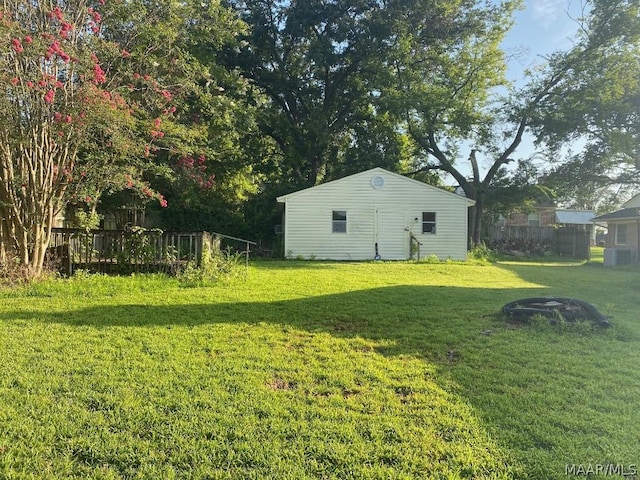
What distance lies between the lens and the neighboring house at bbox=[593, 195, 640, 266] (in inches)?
728

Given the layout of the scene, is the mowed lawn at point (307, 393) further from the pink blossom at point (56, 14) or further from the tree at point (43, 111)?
the pink blossom at point (56, 14)

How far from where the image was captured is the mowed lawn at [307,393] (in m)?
2.41

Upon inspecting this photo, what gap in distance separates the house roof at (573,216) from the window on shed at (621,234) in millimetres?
21409

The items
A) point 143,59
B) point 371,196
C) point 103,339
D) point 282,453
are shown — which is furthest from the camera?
point 371,196

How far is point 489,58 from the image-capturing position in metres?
22.6

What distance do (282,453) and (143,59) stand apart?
31.3ft

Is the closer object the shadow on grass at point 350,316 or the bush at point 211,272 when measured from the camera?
the shadow on grass at point 350,316

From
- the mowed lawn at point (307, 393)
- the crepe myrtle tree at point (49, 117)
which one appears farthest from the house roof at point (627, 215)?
the crepe myrtle tree at point (49, 117)

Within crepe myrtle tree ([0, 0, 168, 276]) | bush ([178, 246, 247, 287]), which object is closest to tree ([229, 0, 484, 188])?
bush ([178, 246, 247, 287])

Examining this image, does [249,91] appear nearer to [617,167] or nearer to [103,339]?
[103,339]

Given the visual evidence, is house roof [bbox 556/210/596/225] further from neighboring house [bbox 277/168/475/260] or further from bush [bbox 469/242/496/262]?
neighboring house [bbox 277/168/475/260]

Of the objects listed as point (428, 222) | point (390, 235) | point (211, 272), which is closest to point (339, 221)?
point (390, 235)

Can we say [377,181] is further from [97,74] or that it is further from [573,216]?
[573,216]

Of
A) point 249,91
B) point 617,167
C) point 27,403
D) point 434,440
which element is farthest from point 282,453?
point 617,167
